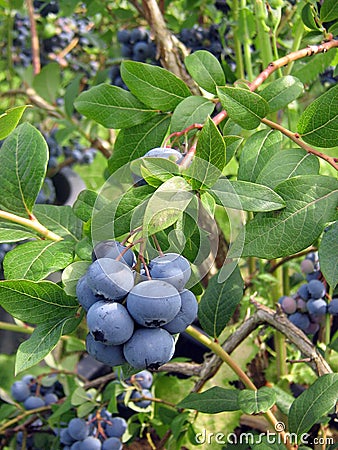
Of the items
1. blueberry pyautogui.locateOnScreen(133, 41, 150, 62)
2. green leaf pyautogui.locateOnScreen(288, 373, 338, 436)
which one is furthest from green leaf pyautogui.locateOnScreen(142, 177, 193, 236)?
blueberry pyautogui.locateOnScreen(133, 41, 150, 62)

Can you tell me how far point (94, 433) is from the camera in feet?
3.23

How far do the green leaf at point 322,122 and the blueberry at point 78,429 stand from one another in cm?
59

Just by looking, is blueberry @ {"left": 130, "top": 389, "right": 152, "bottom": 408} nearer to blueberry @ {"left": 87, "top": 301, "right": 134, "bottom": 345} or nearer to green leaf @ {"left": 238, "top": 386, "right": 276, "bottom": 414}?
green leaf @ {"left": 238, "top": 386, "right": 276, "bottom": 414}

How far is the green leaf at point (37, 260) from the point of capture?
1.81ft

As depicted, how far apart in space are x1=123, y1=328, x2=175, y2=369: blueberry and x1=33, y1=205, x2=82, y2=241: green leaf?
0.23 meters

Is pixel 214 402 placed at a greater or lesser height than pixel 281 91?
lesser

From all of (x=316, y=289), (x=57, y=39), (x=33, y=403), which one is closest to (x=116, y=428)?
(x=33, y=403)

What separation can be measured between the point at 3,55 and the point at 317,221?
1.75 m

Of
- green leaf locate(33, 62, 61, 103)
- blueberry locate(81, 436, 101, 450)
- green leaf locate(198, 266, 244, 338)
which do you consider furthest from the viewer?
green leaf locate(33, 62, 61, 103)

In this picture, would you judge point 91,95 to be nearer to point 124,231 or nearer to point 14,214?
point 14,214

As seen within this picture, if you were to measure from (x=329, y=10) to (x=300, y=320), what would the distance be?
498 millimetres

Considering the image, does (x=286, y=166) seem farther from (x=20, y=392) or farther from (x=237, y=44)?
(x=20, y=392)

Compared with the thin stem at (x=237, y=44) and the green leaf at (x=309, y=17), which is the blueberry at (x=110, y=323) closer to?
the green leaf at (x=309, y=17)

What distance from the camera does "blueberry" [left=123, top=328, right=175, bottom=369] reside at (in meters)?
0.46
